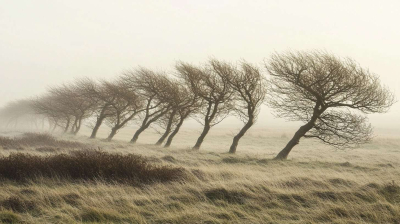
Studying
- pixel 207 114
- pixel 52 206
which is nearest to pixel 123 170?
pixel 52 206

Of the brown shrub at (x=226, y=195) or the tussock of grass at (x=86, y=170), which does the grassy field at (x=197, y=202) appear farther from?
the tussock of grass at (x=86, y=170)

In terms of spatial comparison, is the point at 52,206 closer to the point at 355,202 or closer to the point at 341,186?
the point at 355,202

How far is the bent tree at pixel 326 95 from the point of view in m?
14.8

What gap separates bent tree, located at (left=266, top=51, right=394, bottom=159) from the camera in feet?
48.6

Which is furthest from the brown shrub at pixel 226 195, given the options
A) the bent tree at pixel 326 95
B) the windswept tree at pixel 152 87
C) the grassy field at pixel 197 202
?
the windswept tree at pixel 152 87

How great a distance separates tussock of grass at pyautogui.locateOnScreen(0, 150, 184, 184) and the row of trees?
31.7 feet

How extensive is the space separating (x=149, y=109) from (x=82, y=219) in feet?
71.7

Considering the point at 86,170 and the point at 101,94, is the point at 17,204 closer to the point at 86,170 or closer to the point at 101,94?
the point at 86,170

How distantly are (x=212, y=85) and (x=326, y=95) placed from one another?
24.0 ft

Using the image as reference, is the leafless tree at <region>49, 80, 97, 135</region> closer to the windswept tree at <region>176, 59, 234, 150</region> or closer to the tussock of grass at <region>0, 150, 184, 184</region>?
the windswept tree at <region>176, 59, 234, 150</region>

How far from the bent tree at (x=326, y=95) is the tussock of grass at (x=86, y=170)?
9537 mm

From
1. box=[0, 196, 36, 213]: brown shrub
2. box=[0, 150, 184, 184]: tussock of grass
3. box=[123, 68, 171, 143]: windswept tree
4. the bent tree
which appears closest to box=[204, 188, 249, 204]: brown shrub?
box=[0, 150, 184, 184]: tussock of grass

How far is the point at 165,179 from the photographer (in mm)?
8117

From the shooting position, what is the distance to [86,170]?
8273 millimetres
